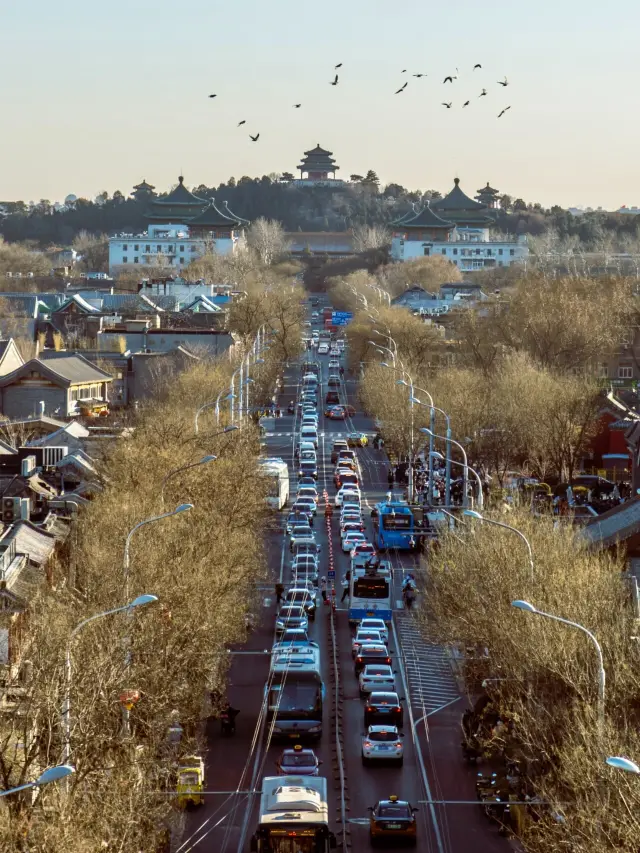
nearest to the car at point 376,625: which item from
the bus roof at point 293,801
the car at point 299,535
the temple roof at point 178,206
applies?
the car at point 299,535

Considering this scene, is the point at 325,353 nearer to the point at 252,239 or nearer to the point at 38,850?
the point at 252,239

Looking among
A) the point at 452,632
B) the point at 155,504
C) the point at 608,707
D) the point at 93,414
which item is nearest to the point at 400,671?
the point at 452,632

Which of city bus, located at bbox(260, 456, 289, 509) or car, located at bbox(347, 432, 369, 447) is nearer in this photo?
city bus, located at bbox(260, 456, 289, 509)

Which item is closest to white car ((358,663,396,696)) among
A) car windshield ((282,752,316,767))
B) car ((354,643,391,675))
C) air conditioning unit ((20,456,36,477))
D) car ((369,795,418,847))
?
car ((354,643,391,675))

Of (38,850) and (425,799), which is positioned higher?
(38,850)

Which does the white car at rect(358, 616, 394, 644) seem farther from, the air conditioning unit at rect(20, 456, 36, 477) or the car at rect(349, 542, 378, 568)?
the air conditioning unit at rect(20, 456, 36, 477)

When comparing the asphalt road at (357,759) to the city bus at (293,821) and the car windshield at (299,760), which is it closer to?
the car windshield at (299,760)

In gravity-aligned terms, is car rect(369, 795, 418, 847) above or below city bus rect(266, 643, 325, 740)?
above
